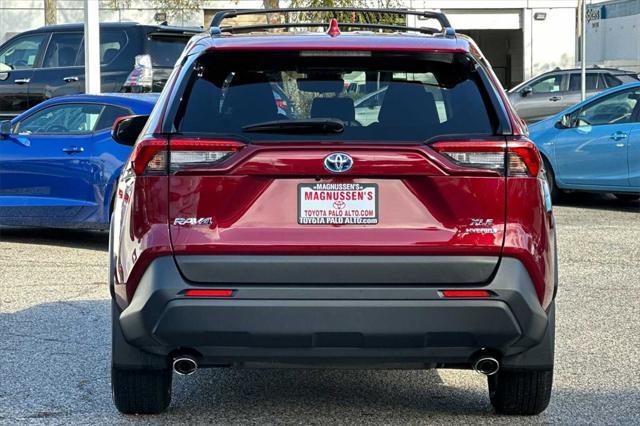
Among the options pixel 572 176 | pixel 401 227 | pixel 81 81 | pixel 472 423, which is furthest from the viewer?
pixel 81 81

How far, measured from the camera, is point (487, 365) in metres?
5.20

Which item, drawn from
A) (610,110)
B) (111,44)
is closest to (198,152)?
(610,110)

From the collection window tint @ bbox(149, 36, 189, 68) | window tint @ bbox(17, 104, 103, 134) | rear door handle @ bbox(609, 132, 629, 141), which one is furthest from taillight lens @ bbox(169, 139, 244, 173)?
window tint @ bbox(149, 36, 189, 68)

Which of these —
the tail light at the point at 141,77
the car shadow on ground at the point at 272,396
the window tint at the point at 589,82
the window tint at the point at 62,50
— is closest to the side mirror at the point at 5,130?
the car shadow on ground at the point at 272,396

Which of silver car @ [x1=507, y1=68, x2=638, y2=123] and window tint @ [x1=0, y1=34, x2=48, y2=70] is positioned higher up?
window tint @ [x1=0, y1=34, x2=48, y2=70]

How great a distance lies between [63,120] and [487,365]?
7.63 m

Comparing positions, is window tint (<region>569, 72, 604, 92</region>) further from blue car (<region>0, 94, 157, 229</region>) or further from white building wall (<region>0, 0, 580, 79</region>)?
blue car (<region>0, 94, 157, 229</region>)

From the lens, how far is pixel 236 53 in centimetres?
517

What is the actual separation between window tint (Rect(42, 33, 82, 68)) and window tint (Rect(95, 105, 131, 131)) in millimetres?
7351

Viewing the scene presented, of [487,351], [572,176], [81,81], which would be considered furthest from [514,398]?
[81,81]

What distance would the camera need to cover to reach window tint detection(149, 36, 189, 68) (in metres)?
18.1

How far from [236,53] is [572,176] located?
10.7m

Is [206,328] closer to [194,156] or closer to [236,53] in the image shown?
[194,156]

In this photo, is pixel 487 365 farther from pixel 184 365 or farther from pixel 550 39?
pixel 550 39
